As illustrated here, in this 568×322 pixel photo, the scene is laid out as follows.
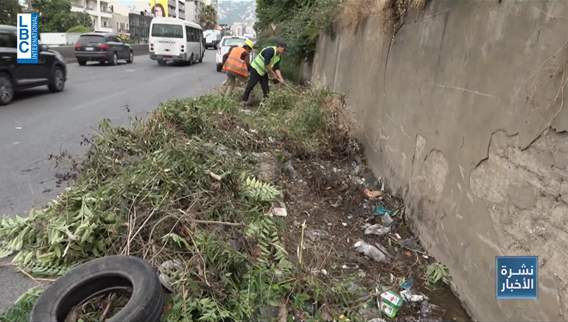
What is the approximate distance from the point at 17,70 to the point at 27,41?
0.92 metres

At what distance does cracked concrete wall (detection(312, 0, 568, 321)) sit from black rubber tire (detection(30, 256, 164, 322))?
7.24ft

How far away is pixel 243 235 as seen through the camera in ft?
10.8

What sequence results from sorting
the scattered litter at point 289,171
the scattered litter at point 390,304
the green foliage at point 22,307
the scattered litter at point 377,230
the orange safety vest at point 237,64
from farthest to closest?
the orange safety vest at point 237,64 → the scattered litter at point 289,171 → the scattered litter at point 377,230 → the scattered litter at point 390,304 → the green foliage at point 22,307

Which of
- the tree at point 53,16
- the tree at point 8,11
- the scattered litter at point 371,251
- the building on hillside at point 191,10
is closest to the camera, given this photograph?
the scattered litter at point 371,251

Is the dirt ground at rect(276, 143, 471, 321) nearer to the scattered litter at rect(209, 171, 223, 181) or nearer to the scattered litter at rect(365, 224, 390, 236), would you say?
the scattered litter at rect(365, 224, 390, 236)

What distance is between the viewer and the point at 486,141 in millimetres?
2795

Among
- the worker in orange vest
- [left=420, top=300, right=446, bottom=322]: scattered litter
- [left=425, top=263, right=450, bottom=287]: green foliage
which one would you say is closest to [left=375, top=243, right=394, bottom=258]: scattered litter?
[left=425, top=263, right=450, bottom=287]: green foliage

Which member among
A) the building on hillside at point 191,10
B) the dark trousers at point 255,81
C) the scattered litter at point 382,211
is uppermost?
the building on hillside at point 191,10

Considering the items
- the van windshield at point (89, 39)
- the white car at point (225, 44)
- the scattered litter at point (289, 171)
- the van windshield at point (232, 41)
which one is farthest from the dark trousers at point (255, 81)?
the van windshield at point (89, 39)

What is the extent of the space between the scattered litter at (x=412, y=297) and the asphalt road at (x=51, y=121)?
2.88 metres

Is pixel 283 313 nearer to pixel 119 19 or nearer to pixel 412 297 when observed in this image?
pixel 412 297

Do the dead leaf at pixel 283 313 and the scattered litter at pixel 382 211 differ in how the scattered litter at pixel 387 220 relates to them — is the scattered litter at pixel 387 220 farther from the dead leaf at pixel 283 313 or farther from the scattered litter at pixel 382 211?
the dead leaf at pixel 283 313

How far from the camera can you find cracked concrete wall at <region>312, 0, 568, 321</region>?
2.18 meters

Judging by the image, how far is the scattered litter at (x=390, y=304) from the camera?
2.88 metres
